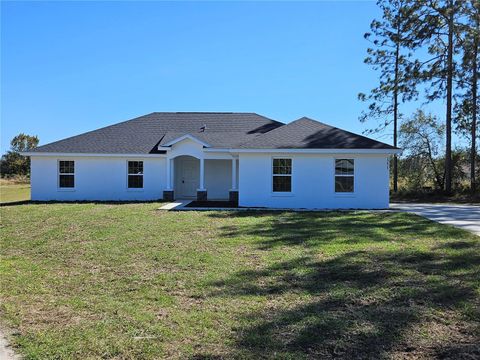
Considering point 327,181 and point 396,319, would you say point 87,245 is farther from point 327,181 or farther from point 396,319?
point 327,181

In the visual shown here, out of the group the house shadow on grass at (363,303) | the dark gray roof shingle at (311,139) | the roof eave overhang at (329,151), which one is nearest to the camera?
the house shadow on grass at (363,303)

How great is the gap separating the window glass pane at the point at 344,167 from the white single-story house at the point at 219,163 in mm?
45

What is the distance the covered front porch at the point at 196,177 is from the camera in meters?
21.8

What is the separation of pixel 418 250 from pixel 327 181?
32.2ft

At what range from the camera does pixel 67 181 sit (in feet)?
72.4

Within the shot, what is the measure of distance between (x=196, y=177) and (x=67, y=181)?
7117 mm

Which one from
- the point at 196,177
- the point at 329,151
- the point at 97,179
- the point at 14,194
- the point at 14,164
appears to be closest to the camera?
A: the point at 329,151

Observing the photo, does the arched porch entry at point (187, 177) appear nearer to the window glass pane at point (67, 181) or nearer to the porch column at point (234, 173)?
the porch column at point (234, 173)

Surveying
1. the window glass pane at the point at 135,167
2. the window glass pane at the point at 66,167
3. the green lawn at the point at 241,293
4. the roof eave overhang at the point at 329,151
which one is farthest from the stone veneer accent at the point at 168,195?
the green lawn at the point at 241,293

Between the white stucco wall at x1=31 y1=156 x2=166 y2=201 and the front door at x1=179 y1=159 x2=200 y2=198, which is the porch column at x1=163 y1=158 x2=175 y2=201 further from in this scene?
the front door at x1=179 y1=159 x2=200 y2=198

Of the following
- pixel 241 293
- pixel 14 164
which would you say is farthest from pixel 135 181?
pixel 14 164

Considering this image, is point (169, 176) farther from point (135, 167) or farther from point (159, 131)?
point (159, 131)

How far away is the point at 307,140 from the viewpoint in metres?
18.3

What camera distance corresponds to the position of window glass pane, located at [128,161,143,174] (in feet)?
72.5
